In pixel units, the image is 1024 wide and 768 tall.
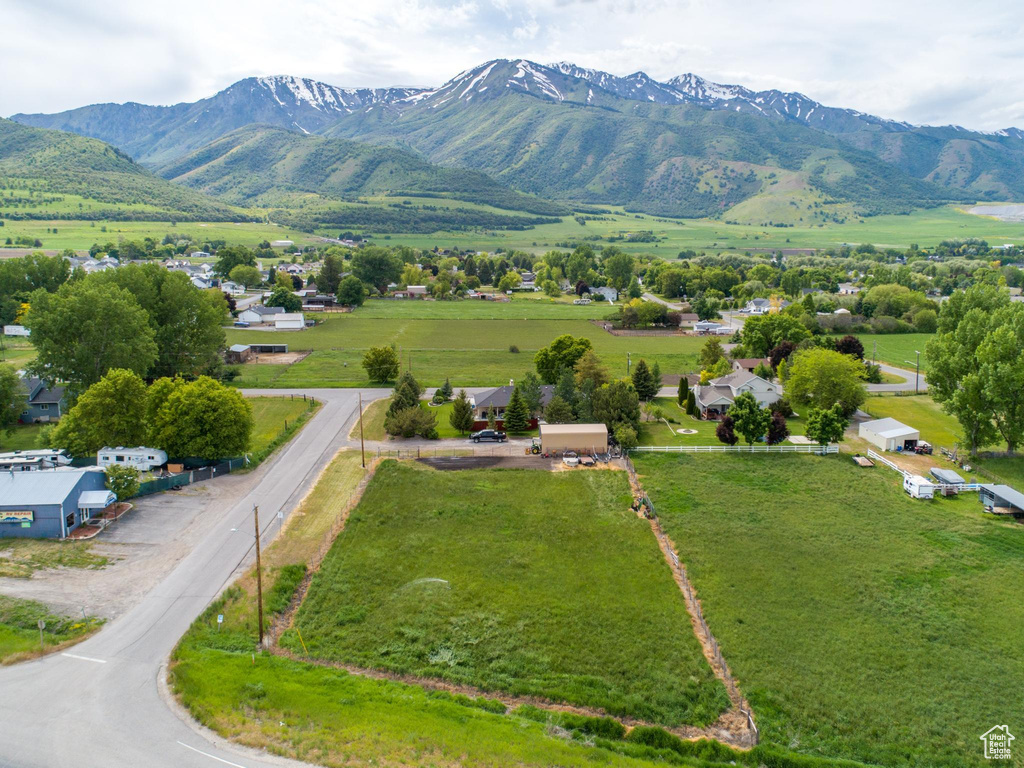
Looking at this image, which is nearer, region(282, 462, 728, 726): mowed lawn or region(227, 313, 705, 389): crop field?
region(282, 462, 728, 726): mowed lawn

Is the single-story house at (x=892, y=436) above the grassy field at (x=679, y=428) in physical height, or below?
above

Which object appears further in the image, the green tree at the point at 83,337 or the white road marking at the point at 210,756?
the green tree at the point at 83,337

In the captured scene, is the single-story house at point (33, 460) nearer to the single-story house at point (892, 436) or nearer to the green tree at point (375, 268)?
the single-story house at point (892, 436)

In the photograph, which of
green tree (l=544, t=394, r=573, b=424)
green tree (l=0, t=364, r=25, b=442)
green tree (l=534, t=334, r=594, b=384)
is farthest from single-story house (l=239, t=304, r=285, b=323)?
green tree (l=544, t=394, r=573, b=424)

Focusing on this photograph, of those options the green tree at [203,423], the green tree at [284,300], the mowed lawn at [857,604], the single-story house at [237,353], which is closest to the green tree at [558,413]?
the mowed lawn at [857,604]

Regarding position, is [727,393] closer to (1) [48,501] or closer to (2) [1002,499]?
(2) [1002,499]

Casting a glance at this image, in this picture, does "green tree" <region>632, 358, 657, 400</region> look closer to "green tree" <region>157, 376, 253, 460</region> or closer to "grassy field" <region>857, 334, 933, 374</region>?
"green tree" <region>157, 376, 253, 460</region>

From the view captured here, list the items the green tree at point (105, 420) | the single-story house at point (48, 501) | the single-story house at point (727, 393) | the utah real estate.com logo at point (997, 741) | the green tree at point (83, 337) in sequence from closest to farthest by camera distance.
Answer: the utah real estate.com logo at point (997, 741) < the single-story house at point (48, 501) < the green tree at point (105, 420) < the green tree at point (83, 337) < the single-story house at point (727, 393)
